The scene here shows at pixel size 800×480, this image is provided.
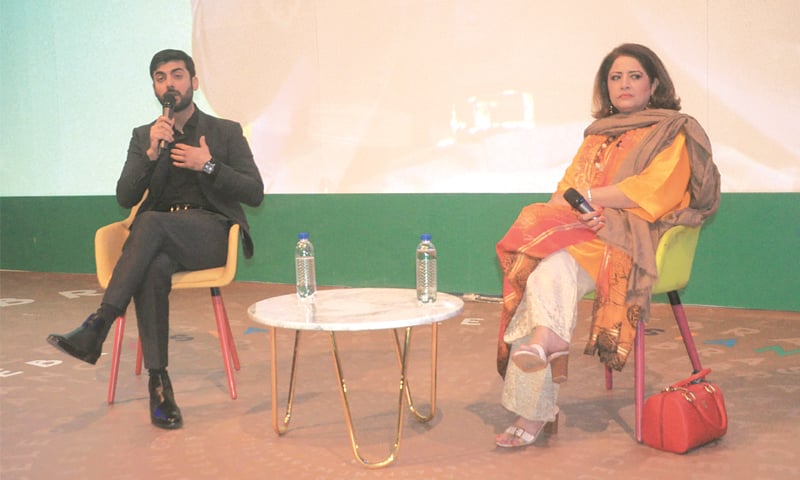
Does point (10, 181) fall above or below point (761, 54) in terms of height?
below

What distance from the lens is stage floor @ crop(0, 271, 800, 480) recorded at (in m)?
2.29

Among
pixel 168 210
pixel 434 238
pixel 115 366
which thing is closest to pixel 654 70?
pixel 168 210

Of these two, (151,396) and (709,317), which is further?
(709,317)

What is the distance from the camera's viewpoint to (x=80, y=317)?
5016 millimetres

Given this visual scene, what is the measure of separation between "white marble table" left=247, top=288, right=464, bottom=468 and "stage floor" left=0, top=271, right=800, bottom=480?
79 millimetres

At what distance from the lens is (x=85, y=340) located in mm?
2652

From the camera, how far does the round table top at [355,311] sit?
217 centimetres

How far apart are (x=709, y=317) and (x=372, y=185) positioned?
7.48 ft

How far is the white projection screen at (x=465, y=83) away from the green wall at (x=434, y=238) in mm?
113

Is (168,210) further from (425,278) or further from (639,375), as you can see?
(639,375)

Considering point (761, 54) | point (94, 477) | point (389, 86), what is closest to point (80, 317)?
point (389, 86)

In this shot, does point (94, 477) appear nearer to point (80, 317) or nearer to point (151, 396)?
point (151, 396)

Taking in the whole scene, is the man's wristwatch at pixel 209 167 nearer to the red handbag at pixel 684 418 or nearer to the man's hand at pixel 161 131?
the man's hand at pixel 161 131

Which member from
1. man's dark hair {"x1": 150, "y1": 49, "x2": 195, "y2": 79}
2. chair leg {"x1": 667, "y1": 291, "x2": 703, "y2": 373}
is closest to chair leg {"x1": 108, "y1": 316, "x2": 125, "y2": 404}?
man's dark hair {"x1": 150, "y1": 49, "x2": 195, "y2": 79}
